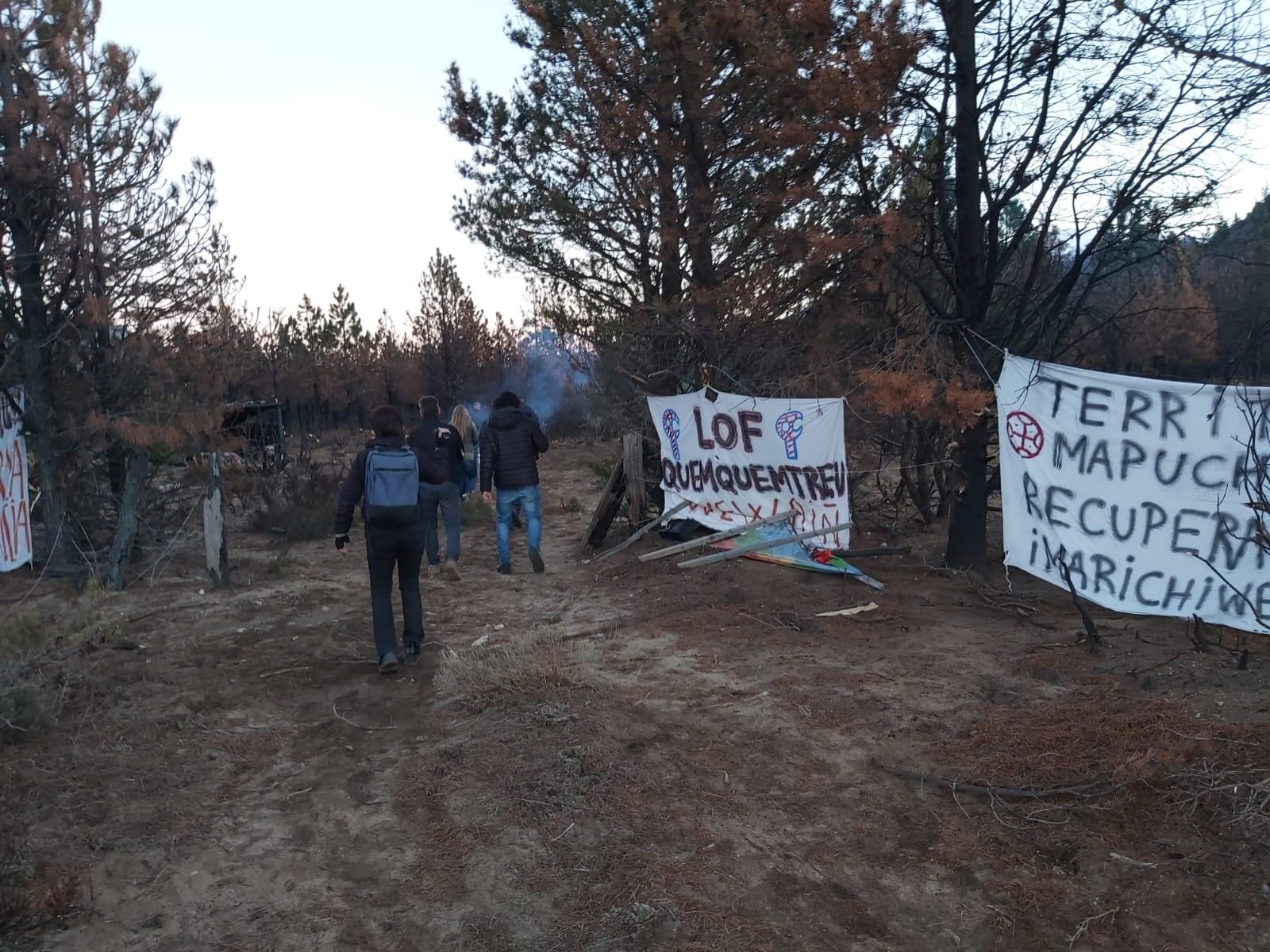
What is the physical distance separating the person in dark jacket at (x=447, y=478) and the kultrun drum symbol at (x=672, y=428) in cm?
219

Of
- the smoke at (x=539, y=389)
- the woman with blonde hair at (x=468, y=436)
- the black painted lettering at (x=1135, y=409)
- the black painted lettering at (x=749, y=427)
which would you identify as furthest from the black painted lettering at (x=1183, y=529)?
the smoke at (x=539, y=389)

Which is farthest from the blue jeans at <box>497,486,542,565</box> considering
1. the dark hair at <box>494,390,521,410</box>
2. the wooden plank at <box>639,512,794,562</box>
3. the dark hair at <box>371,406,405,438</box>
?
the dark hair at <box>371,406,405,438</box>

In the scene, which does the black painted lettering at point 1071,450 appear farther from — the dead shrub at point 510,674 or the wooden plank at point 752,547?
the dead shrub at point 510,674

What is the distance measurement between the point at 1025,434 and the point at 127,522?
8.00 meters

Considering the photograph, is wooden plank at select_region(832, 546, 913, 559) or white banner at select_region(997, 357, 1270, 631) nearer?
white banner at select_region(997, 357, 1270, 631)

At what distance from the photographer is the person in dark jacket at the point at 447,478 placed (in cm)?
929

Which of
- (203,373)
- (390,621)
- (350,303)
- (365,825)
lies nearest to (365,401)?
(350,303)

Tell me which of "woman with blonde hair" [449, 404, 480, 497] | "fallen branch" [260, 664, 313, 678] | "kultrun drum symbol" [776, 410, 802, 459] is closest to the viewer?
"fallen branch" [260, 664, 313, 678]

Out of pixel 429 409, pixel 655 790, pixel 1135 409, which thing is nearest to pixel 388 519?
pixel 655 790

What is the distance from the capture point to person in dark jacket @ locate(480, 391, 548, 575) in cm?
927

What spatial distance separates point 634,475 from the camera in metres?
10.3

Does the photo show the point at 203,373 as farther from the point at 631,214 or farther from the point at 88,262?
the point at 631,214

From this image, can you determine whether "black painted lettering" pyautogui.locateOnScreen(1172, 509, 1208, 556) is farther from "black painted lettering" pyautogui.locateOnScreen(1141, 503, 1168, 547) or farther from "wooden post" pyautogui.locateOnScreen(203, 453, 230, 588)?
"wooden post" pyautogui.locateOnScreen(203, 453, 230, 588)

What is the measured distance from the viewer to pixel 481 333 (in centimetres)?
3216
